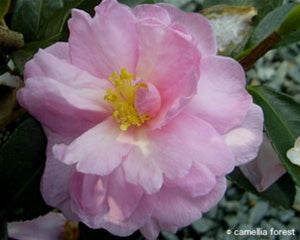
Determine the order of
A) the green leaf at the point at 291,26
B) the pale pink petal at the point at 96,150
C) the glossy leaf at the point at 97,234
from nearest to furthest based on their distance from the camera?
the pale pink petal at the point at 96,150, the green leaf at the point at 291,26, the glossy leaf at the point at 97,234

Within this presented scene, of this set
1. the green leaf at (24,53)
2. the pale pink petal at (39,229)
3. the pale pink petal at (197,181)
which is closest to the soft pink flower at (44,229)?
the pale pink petal at (39,229)

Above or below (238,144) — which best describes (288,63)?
below

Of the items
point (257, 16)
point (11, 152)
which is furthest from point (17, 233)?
point (257, 16)

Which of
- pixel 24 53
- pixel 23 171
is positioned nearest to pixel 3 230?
pixel 23 171

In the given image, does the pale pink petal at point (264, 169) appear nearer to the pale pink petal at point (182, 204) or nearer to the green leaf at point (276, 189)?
the green leaf at point (276, 189)

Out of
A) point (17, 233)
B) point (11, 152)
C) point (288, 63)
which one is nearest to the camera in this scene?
point (11, 152)

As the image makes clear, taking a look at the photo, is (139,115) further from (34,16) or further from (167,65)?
(34,16)

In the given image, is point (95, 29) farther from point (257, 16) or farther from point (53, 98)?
point (257, 16)
